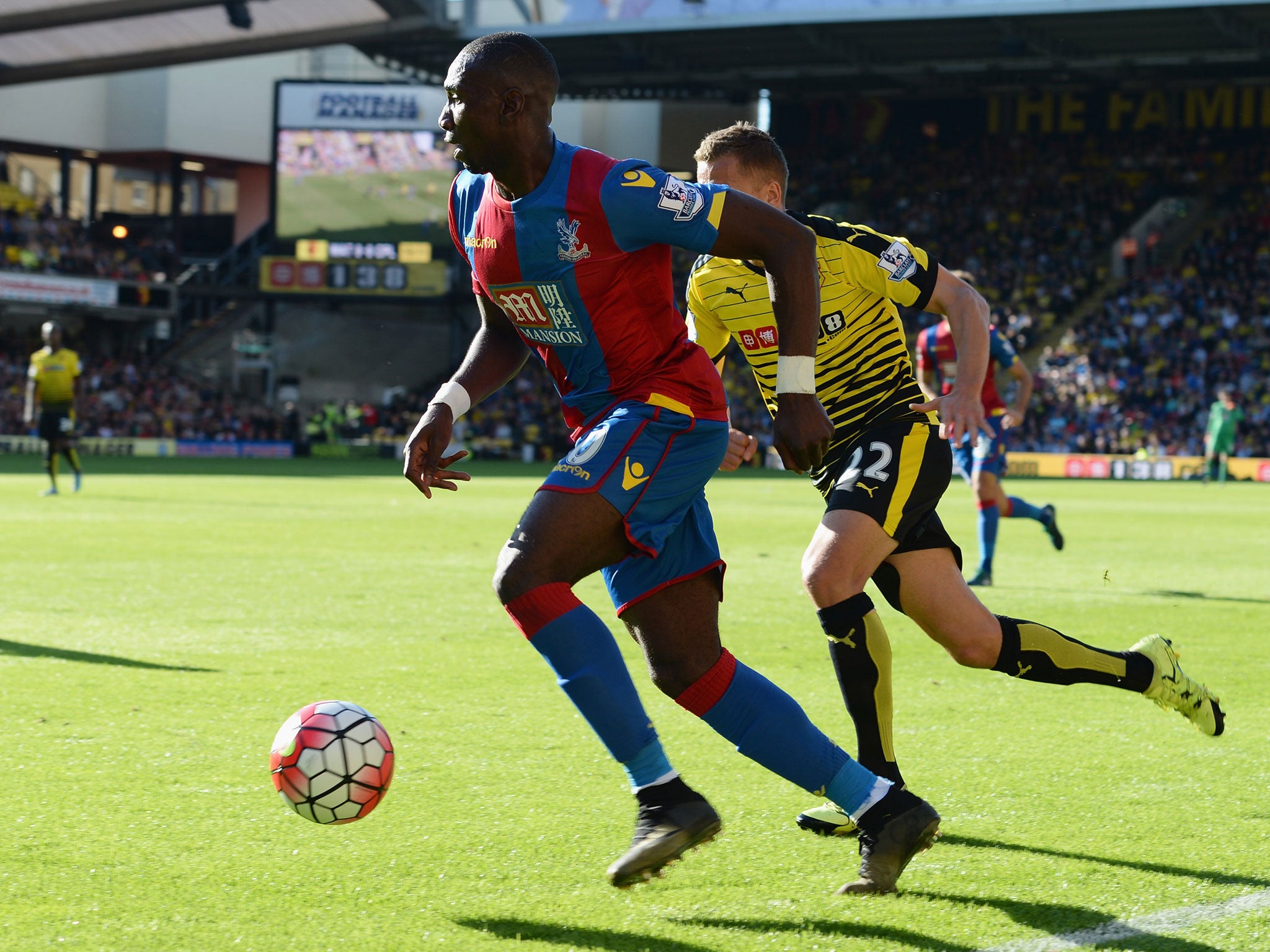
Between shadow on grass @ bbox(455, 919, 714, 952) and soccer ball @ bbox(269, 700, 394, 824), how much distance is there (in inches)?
23.5

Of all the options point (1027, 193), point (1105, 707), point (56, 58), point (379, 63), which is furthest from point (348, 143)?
point (1105, 707)

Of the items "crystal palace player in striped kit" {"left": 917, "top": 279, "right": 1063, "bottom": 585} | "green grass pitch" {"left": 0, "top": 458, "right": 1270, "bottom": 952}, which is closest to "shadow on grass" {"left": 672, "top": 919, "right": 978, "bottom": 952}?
"green grass pitch" {"left": 0, "top": 458, "right": 1270, "bottom": 952}

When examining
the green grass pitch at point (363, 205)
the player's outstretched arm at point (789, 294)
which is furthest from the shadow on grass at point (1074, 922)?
the green grass pitch at point (363, 205)

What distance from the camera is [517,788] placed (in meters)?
4.52

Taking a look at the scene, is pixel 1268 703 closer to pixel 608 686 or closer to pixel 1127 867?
pixel 1127 867

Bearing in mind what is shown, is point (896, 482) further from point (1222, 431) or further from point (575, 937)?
point (1222, 431)

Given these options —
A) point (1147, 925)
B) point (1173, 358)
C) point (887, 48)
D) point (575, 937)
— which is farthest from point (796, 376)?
point (887, 48)

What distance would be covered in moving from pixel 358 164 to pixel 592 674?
42302 millimetres

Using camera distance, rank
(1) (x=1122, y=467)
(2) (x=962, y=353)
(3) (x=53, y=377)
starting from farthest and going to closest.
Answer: (1) (x=1122, y=467), (3) (x=53, y=377), (2) (x=962, y=353)

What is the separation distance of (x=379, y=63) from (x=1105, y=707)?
40748 mm

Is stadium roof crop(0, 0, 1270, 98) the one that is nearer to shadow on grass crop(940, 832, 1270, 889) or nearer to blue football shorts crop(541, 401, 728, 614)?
shadow on grass crop(940, 832, 1270, 889)

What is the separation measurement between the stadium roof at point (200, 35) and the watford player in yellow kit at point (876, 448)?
36.7 meters

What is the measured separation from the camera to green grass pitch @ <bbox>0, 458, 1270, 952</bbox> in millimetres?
3256

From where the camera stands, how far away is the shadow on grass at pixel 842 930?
312 cm
